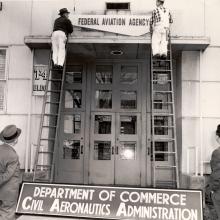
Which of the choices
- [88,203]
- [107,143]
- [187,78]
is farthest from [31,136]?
[187,78]

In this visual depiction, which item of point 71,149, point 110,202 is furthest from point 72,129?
point 110,202

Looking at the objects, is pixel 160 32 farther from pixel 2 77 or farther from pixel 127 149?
pixel 2 77

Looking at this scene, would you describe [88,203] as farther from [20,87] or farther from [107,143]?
[20,87]

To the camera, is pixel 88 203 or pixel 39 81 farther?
pixel 39 81

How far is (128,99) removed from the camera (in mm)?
9211

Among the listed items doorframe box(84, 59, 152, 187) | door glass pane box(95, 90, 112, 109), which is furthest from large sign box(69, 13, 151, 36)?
door glass pane box(95, 90, 112, 109)

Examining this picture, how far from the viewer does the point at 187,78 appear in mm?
8516

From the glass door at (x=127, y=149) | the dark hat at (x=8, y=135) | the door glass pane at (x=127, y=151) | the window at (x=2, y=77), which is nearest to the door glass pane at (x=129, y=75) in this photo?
the glass door at (x=127, y=149)

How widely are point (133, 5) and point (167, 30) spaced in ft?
4.98

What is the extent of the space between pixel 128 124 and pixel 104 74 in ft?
4.68

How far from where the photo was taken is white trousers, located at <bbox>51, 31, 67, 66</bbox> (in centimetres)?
771

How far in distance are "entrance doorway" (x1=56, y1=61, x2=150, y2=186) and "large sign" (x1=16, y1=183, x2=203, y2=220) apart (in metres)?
3.07

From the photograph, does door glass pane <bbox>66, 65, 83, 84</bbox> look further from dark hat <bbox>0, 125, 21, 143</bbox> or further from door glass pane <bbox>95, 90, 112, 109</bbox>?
dark hat <bbox>0, 125, 21, 143</bbox>

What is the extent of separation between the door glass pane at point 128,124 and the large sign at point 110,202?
11.0ft
